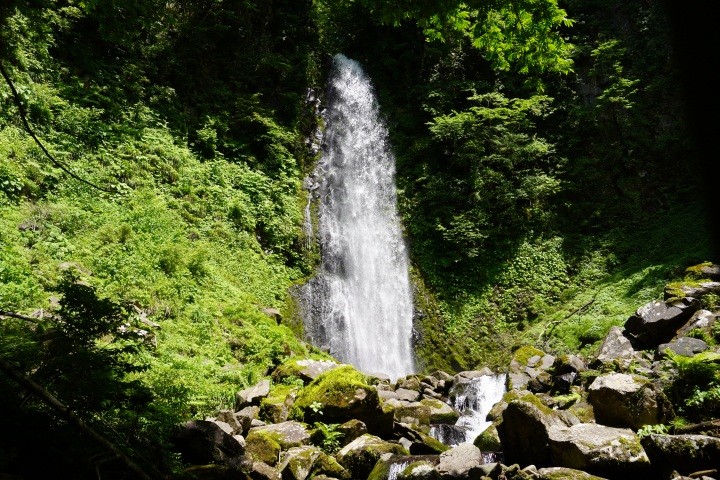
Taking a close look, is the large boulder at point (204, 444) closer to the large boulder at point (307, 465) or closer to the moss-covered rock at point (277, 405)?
the large boulder at point (307, 465)

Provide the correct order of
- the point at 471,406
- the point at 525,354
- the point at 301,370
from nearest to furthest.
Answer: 1. the point at 301,370
2. the point at 471,406
3. the point at 525,354

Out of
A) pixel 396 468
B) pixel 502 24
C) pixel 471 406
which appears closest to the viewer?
pixel 502 24

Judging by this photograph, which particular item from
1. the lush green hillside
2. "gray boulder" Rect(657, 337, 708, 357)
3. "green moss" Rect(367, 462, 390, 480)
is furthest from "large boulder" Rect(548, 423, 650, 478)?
the lush green hillside

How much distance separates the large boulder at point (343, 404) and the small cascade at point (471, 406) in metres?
1.56

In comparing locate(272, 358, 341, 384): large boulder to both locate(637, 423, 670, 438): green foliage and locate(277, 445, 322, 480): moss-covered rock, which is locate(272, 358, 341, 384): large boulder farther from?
locate(637, 423, 670, 438): green foliage

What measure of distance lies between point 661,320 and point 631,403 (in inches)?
141

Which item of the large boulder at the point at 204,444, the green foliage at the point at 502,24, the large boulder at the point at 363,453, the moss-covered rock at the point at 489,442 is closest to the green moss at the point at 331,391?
the large boulder at the point at 363,453

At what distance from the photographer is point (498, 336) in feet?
46.3

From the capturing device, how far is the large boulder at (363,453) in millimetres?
6410

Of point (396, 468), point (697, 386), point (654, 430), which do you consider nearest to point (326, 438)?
point (396, 468)

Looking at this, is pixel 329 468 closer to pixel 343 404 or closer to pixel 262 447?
pixel 262 447

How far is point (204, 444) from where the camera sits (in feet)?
17.5

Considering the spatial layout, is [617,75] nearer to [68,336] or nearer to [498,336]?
[498,336]

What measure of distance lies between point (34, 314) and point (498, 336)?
39.9 ft
